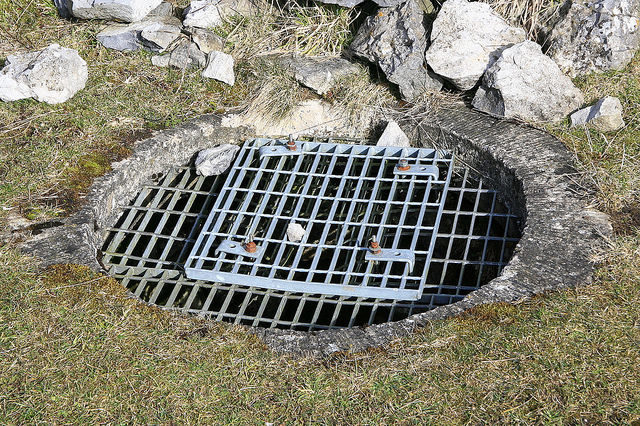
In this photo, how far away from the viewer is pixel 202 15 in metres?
4.51

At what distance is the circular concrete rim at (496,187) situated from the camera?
2600 millimetres

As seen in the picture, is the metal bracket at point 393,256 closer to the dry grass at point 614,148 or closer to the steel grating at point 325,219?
the steel grating at point 325,219

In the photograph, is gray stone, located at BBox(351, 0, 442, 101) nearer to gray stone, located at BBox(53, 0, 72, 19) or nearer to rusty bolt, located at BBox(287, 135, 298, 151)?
rusty bolt, located at BBox(287, 135, 298, 151)

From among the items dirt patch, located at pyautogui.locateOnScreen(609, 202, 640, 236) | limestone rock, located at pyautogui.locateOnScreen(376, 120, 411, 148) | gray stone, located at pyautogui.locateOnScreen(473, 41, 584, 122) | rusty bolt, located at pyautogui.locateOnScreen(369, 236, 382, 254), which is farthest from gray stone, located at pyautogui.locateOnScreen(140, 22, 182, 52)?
dirt patch, located at pyautogui.locateOnScreen(609, 202, 640, 236)

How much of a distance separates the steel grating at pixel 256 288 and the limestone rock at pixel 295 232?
0.27 meters

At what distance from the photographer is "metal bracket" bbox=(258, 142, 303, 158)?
382 centimetres

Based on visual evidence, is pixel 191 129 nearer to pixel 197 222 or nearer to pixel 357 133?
pixel 197 222

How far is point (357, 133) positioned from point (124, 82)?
140cm

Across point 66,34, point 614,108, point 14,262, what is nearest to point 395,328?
point 14,262

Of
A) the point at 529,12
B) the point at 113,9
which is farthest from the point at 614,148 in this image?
the point at 113,9

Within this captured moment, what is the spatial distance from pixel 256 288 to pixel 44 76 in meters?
1.83

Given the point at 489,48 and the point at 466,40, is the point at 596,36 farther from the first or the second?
the point at 466,40

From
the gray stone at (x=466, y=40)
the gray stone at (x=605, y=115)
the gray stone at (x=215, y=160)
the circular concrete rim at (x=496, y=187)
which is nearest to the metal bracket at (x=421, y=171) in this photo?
the circular concrete rim at (x=496, y=187)

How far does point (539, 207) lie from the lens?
3.13 m
